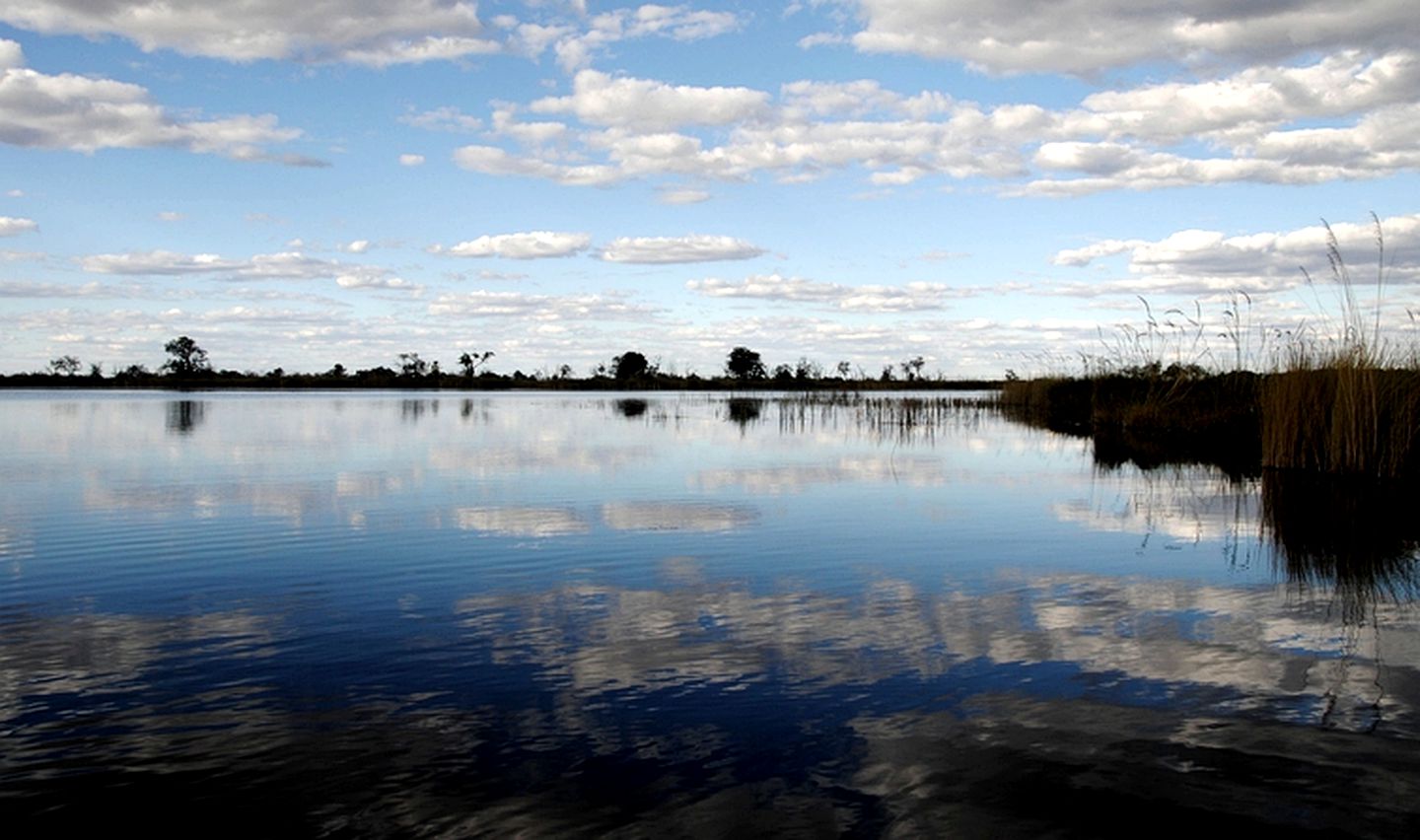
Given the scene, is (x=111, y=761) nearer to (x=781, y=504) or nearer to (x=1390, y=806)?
(x=1390, y=806)

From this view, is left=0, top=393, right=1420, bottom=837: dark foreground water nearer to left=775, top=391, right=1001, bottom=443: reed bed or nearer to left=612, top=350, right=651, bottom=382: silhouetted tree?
left=775, top=391, right=1001, bottom=443: reed bed

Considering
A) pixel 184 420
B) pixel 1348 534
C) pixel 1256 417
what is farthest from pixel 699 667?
pixel 184 420

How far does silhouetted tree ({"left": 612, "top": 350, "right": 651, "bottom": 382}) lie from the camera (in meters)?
80.9

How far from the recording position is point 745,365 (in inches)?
3209

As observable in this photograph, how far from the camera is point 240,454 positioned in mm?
16922

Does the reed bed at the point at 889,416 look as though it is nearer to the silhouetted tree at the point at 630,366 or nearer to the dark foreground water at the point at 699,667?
the dark foreground water at the point at 699,667

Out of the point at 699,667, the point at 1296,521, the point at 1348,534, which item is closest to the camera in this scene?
the point at 699,667

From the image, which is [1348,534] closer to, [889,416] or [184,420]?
[889,416]

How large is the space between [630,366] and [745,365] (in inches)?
348

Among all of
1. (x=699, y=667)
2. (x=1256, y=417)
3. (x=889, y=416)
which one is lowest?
(x=699, y=667)

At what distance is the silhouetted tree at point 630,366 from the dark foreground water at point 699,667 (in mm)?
69272

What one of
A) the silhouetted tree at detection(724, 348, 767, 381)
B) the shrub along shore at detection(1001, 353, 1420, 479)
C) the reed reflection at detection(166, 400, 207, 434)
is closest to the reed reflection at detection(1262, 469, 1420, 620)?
the shrub along shore at detection(1001, 353, 1420, 479)

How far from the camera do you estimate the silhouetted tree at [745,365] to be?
80250 mm

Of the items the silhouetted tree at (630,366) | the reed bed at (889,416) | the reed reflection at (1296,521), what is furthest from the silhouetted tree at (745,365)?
the reed reflection at (1296,521)
